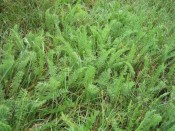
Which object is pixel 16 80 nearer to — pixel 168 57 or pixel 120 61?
pixel 120 61

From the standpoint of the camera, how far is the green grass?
218cm

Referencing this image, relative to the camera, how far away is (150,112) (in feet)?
7.09

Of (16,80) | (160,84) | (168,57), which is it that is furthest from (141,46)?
(16,80)

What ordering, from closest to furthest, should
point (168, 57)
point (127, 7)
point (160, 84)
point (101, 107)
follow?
point (101, 107) → point (160, 84) → point (168, 57) → point (127, 7)

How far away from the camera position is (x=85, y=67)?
7.74 feet

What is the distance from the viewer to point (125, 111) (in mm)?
2348

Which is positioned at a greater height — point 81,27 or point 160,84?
point 81,27

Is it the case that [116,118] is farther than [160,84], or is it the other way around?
[160,84]

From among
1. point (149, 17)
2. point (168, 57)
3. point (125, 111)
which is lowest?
point (125, 111)

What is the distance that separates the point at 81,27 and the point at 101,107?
36.5 inches

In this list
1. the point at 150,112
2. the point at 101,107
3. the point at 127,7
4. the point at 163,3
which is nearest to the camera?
the point at 150,112

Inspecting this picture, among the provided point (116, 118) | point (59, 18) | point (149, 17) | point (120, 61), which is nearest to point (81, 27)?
point (59, 18)

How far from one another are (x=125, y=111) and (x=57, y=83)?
1.84 ft

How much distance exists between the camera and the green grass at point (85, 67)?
85.7 inches
